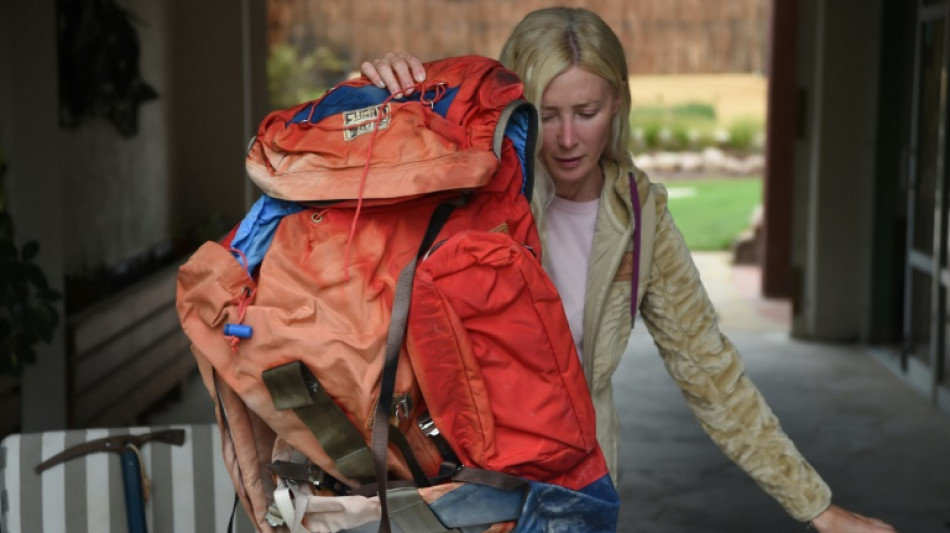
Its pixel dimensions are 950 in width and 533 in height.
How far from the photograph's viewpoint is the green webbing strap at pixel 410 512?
1479 millimetres

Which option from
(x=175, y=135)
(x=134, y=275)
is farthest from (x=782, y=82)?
(x=134, y=275)

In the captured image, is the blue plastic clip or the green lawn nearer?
the blue plastic clip

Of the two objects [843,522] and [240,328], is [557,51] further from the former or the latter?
[843,522]

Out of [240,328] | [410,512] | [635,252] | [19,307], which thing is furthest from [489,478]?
[19,307]

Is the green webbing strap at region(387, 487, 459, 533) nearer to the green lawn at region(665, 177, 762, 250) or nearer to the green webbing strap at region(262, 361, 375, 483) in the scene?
the green webbing strap at region(262, 361, 375, 483)

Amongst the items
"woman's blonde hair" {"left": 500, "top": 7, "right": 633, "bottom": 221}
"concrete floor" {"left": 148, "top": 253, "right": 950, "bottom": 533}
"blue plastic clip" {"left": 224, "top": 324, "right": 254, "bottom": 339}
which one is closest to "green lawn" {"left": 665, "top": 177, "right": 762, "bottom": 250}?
"concrete floor" {"left": 148, "top": 253, "right": 950, "bottom": 533}

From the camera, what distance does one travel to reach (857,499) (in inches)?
188

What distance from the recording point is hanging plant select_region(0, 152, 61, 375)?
3.91 metres

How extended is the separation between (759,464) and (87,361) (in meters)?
3.42

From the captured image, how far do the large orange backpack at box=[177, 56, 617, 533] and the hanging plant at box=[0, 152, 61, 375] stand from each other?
2.58m

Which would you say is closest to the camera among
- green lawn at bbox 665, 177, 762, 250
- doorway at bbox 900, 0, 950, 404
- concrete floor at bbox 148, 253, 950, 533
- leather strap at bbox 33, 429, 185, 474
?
leather strap at bbox 33, 429, 185, 474

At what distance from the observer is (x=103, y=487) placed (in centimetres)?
234

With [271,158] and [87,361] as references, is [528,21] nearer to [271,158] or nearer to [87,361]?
[271,158]

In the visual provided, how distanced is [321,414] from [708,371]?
2.71 feet
